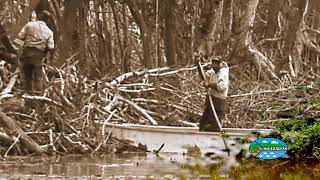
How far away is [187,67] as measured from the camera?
16703mm

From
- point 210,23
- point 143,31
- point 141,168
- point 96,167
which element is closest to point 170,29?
point 143,31

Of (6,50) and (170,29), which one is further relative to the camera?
(170,29)

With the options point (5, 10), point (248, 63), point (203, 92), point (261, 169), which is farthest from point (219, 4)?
point (261, 169)

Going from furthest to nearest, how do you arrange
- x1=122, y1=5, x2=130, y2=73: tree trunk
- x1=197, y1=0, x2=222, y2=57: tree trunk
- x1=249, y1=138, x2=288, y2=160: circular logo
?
x1=122, y1=5, x2=130, y2=73: tree trunk → x1=197, y1=0, x2=222, y2=57: tree trunk → x1=249, y1=138, x2=288, y2=160: circular logo

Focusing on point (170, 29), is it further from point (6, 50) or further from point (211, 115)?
point (211, 115)

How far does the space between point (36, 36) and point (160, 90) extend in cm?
281

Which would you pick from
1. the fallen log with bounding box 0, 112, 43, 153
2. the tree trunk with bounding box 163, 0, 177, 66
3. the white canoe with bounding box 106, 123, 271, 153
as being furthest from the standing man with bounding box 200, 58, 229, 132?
the tree trunk with bounding box 163, 0, 177, 66

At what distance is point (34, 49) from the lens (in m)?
14.4

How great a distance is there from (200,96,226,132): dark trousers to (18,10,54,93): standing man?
3.25 metres

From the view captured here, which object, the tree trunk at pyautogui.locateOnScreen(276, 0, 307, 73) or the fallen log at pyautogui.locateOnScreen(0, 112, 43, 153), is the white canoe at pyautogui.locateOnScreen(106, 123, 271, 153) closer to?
the fallen log at pyautogui.locateOnScreen(0, 112, 43, 153)

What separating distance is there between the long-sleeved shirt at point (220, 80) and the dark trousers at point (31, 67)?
3314mm

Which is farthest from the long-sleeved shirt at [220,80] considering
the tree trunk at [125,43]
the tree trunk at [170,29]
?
the tree trunk at [170,29]

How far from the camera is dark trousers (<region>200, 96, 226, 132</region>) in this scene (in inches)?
550

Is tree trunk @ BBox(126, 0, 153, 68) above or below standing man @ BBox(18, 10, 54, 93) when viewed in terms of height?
above
